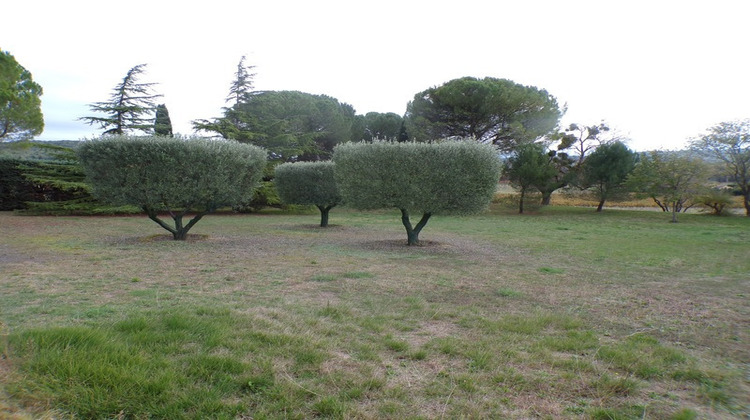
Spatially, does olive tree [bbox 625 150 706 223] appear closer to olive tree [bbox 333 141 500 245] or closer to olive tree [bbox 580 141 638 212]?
olive tree [bbox 580 141 638 212]

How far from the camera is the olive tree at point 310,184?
1767 centimetres

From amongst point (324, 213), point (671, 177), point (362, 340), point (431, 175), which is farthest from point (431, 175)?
point (671, 177)

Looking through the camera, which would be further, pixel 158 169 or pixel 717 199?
pixel 717 199

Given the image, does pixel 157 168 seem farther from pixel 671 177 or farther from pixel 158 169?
pixel 671 177

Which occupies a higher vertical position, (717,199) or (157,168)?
(717,199)

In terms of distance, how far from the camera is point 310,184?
17.8 meters

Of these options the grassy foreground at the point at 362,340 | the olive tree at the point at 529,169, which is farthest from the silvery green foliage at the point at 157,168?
the olive tree at the point at 529,169

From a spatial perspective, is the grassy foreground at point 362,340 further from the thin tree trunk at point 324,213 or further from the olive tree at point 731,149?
the olive tree at point 731,149

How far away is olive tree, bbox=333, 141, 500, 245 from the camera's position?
11.1m

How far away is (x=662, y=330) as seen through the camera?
14.4ft

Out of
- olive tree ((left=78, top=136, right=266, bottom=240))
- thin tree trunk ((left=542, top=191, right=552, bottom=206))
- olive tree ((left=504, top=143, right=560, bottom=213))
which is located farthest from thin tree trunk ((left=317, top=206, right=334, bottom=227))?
thin tree trunk ((left=542, top=191, right=552, bottom=206))

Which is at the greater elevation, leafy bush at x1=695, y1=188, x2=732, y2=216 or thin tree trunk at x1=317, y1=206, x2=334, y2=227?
leafy bush at x1=695, y1=188, x2=732, y2=216

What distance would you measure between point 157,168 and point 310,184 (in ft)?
24.8

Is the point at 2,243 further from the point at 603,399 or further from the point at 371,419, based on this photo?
the point at 603,399
